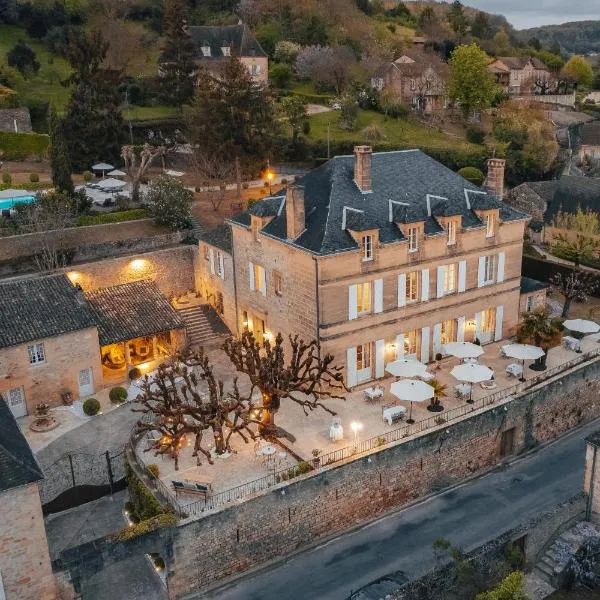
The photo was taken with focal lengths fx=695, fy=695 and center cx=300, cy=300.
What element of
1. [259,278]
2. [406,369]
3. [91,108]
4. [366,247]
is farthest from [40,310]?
[91,108]

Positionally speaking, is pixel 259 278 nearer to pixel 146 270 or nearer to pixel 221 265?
pixel 221 265

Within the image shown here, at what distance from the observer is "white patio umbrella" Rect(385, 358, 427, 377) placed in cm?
3039

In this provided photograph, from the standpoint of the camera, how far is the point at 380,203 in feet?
108

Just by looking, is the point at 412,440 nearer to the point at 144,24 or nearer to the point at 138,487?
the point at 138,487

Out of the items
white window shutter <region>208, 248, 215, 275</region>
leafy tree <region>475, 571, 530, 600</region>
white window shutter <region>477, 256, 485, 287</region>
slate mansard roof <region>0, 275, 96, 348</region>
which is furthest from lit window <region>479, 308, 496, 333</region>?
slate mansard roof <region>0, 275, 96, 348</region>

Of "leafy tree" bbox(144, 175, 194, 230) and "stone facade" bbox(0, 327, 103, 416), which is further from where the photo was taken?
"leafy tree" bbox(144, 175, 194, 230)

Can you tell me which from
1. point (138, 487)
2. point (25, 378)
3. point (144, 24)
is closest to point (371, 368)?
point (138, 487)

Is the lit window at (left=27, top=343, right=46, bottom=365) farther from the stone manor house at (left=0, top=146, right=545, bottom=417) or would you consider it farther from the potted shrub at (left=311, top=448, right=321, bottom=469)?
the potted shrub at (left=311, top=448, right=321, bottom=469)

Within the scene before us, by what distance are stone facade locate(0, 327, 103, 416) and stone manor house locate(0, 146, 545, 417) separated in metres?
0.05

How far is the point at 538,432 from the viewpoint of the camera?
32781 millimetres

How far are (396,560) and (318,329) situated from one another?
1024 cm

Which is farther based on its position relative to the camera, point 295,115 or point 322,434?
point 295,115

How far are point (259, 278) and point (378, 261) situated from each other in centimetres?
659

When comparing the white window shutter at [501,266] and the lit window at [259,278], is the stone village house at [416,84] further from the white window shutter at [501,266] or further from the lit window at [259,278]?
the lit window at [259,278]
